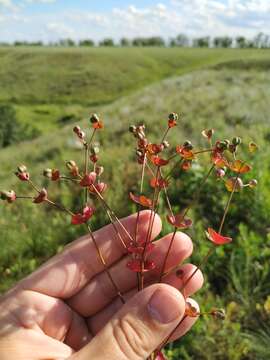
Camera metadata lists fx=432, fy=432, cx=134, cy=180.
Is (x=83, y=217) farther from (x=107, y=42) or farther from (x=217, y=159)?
(x=107, y=42)

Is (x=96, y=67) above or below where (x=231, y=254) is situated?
below

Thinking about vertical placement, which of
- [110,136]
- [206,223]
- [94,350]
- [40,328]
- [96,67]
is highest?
[94,350]

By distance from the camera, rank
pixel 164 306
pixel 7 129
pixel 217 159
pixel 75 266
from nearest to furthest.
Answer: pixel 217 159 < pixel 164 306 < pixel 75 266 < pixel 7 129

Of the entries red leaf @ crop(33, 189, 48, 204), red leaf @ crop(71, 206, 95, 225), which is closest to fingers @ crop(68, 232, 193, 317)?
red leaf @ crop(71, 206, 95, 225)

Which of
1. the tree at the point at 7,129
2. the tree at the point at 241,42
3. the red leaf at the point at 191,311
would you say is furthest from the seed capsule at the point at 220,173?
the tree at the point at 241,42

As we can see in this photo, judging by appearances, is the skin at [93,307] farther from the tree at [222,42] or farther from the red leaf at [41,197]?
the tree at [222,42]

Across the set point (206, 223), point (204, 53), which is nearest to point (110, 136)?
point (206, 223)

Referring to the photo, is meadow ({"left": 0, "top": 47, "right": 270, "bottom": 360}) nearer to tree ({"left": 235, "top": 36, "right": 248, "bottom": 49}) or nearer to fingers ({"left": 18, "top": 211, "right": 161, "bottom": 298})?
fingers ({"left": 18, "top": 211, "right": 161, "bottom": 298})

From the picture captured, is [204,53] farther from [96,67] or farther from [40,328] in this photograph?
[40,328]

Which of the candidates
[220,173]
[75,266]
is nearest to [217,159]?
[220,173]
